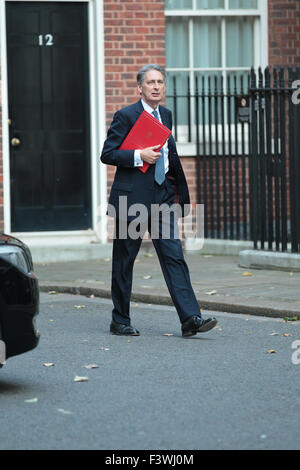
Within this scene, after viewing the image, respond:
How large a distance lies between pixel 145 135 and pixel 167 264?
3.14 ft

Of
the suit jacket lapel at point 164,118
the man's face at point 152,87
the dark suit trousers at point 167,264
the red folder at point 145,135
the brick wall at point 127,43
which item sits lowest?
the dark suit trousers at point 167,264

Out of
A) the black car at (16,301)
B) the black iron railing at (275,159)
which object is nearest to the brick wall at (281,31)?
the black iron railing at (275,159)

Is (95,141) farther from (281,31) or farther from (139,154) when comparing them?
(139,154)

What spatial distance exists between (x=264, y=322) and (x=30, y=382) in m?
2.68

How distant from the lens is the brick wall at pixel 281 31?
13.6 metres

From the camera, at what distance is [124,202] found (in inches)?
311

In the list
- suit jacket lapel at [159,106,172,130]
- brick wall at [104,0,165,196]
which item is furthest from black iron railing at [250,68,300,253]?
suit jacket lapel at [159,106,172,130]

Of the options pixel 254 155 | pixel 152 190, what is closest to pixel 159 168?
pixel 152 190

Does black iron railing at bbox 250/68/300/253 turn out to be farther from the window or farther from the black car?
the black car

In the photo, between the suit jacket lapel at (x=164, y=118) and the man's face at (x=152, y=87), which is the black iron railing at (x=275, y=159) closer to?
the suit jacket lapel at (x=164, y=118)

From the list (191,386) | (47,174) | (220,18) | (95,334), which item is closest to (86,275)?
(47,174)

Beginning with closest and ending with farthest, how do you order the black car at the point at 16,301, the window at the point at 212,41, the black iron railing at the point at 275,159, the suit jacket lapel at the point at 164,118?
the black car at the point at 16,301 < the suit jacket lapel at the point at 164,118 < the black iron railing at the point at 275,159 < the window at the point at 212,41

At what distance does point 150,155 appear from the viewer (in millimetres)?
7691

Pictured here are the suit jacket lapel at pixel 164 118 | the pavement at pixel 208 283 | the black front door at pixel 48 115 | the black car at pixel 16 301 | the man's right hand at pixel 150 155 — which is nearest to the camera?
the black car at pixel 16 301
